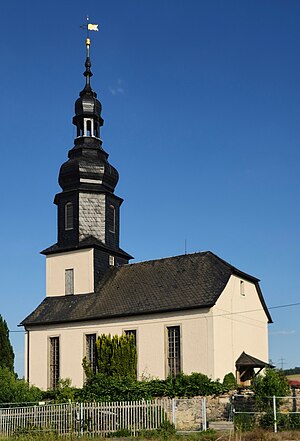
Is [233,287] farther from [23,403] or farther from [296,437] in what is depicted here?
[296,437]

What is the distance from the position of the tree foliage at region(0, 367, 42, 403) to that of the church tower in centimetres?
692

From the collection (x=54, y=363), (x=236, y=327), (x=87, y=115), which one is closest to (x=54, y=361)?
(x=54, y=363)

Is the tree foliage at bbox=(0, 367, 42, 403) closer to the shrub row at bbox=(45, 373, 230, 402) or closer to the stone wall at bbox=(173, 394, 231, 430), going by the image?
the shrub row at bbox=(45, 373, 230, 402)

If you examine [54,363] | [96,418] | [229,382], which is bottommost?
[96,418]

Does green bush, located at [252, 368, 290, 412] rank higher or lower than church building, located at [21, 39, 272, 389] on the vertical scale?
lower

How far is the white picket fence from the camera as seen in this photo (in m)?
25.8

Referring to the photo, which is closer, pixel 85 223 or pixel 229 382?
pixel 229 382

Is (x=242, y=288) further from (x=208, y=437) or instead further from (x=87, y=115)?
(x=208, y=437)

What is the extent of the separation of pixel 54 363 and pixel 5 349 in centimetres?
303

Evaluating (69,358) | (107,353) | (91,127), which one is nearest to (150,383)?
(107,353)

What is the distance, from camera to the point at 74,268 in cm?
3875

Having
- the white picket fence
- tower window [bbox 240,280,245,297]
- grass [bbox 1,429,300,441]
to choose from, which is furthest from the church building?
grass [bbox 1,429,300,441]

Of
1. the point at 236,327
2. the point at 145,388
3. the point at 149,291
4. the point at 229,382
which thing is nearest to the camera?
the point at 229,382

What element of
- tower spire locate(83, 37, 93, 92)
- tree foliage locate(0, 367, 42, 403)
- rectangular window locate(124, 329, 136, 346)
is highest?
tower spire locate(83, 37, 93, 92)
